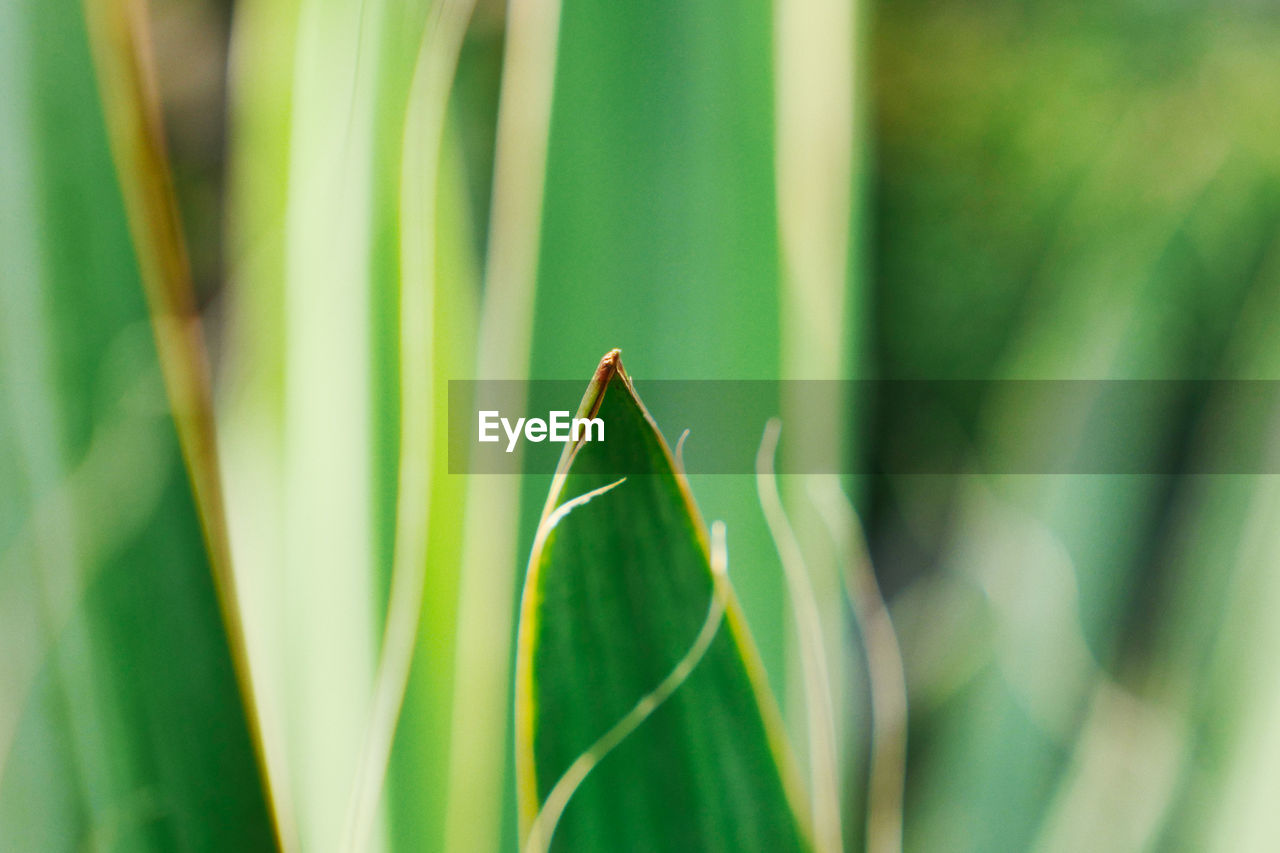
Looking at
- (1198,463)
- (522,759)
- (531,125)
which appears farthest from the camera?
(1198,463)

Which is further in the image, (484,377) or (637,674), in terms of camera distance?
(484,377)

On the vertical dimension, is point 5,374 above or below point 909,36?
below

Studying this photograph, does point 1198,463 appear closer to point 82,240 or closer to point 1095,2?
point 1095,2

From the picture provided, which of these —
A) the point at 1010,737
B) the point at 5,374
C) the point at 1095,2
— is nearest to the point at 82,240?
the point at 5,374

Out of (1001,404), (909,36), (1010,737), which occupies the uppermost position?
(909,36)
